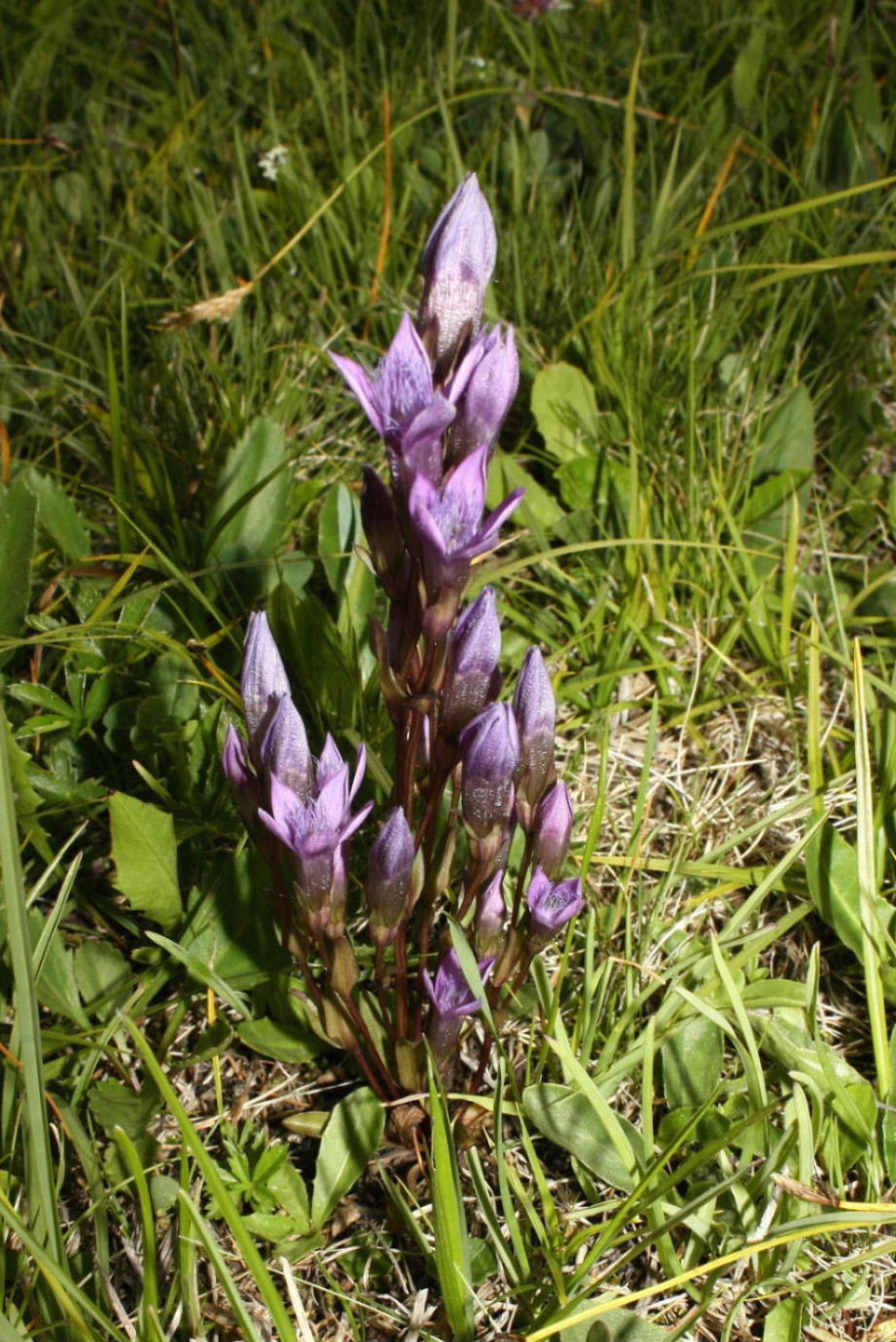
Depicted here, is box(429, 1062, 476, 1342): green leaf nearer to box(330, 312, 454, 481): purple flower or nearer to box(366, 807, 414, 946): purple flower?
box(366, 807, 414, 946): purple flower

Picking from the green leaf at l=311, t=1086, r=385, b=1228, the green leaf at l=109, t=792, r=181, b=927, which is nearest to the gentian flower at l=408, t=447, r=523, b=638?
the green leaf at l=109, t=792, r=181, b=927

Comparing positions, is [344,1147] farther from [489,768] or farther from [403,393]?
[403,393]

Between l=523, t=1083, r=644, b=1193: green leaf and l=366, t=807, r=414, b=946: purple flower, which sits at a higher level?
l=366, t=807, r=414, b=946: purple flower

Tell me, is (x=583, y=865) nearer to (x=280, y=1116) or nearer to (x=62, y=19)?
(x=280, y=1116)

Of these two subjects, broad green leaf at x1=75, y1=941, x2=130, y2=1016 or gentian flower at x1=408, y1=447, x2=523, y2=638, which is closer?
gentian flower at x1=408, y1=447, x2=523, y2=638

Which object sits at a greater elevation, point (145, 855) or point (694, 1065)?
point (145, 855)

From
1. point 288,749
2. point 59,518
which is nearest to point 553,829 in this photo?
point 288,749
